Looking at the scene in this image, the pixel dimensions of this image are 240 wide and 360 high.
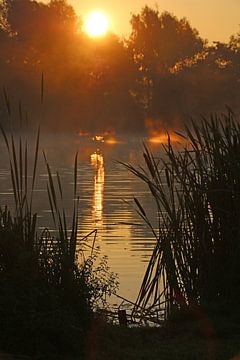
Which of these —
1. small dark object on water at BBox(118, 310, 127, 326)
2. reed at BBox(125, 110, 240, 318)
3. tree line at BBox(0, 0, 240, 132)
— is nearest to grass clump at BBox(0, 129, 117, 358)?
small dark object on water at BBox(118, 310, 127, 326)

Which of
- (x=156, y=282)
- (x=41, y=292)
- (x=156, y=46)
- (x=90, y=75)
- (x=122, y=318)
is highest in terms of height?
(x=156, y=46)

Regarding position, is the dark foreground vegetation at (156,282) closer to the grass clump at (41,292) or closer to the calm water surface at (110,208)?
the grass clump at (41,292)

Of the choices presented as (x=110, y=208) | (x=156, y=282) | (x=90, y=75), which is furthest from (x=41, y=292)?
(x=90, y=75)

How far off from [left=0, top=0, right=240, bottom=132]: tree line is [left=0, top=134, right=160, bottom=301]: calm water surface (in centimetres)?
2820

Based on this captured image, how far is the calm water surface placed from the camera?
1199 centimetres

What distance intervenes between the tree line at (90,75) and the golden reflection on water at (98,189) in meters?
27.2

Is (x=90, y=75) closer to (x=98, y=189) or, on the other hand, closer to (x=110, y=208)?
(x=98, y=189)

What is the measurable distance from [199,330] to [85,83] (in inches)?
2708

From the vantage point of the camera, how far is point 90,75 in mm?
77062

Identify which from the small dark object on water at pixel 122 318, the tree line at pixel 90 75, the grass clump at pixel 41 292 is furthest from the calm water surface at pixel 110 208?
the tree line at pixel 90 75

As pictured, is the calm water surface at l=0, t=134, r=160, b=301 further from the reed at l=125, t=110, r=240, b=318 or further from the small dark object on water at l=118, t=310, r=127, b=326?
the small dark object on water at l=118, t=310, r=127, b=326

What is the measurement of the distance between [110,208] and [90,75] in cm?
5651

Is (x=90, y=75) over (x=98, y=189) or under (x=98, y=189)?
over

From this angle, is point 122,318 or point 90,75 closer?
point 122,318
